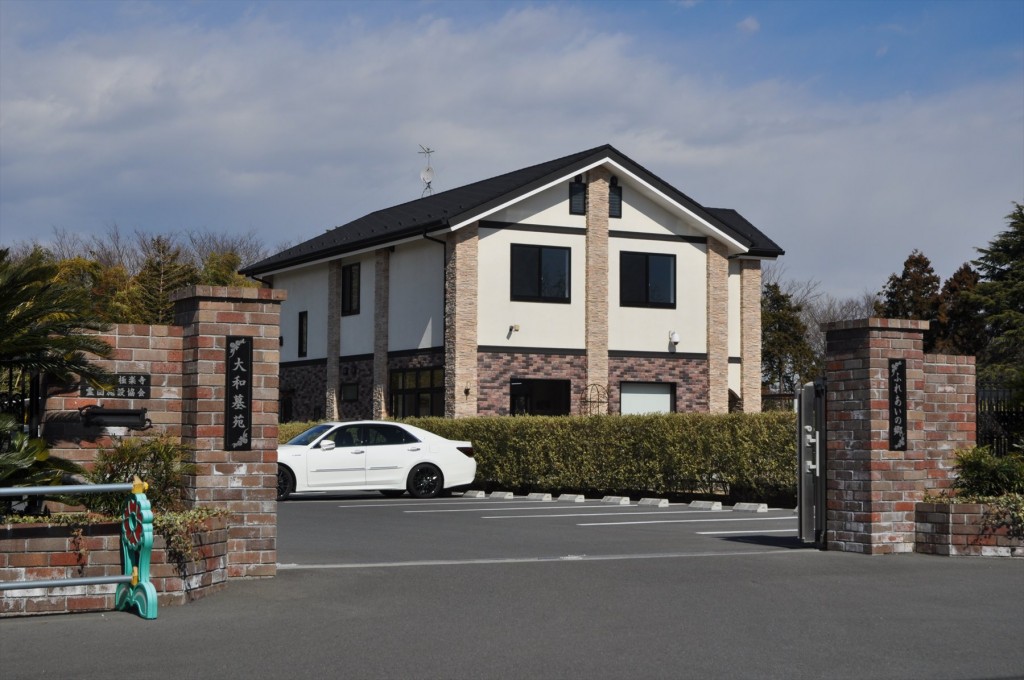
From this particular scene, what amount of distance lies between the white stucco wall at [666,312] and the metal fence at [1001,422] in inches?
737

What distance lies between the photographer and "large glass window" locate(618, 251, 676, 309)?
32938 mm

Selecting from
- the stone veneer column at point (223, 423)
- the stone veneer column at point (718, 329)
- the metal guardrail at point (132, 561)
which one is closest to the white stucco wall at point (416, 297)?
the stone veneer column at point (718, 329)

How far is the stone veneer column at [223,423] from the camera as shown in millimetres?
10297

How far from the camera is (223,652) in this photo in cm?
748

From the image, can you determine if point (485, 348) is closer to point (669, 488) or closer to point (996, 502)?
point (669, 488)

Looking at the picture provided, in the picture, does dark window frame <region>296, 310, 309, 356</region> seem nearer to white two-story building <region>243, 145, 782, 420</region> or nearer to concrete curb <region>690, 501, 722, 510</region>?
white two-story building <region>243, 145, 782, 420</region>

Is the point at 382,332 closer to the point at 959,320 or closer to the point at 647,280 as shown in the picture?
the point at 647,280

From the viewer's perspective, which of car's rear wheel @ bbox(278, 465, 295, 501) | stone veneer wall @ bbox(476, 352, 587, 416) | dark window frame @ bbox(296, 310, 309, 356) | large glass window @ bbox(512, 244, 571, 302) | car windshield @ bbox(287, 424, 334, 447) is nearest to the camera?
car's rear wheel @ bbox(278, 465, 295, 501)

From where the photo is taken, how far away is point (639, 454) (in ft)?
76.8

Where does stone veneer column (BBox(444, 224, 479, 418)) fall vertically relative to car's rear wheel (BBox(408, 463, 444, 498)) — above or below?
above

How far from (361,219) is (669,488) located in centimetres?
2067

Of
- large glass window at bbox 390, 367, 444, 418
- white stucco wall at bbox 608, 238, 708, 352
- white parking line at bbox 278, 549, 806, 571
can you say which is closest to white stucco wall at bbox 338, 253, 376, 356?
large glass window at bbox 390, 367, 444, 418

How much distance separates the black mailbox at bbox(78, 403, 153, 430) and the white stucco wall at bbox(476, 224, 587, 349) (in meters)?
20.8

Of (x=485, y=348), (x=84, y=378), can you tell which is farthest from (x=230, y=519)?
(x=485, y=348)
